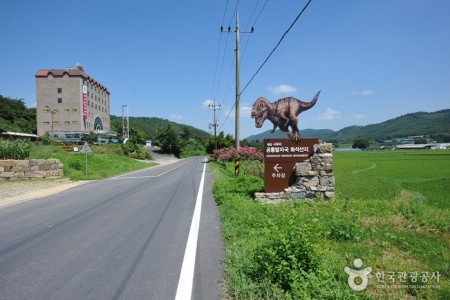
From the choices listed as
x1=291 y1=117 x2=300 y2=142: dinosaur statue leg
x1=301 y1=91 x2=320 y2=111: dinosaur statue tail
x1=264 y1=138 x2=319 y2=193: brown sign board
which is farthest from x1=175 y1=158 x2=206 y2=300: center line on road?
x1=301 y1=91 x2=320 y2=111: dinosaur statue tail

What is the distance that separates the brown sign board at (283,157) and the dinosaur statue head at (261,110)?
172cm

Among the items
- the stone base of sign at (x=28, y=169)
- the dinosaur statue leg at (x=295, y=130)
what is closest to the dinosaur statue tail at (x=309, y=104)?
the dinosaur statue leg at (x=295, y=130)

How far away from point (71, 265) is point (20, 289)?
85 cm

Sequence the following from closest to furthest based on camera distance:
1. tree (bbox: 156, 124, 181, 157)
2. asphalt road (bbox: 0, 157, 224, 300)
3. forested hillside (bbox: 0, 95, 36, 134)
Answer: asphalt road (bbox: 0, 157, 224, 300) → forested hillside (bbox: 0, 95, 36, 134) → tree (bbox: 156, 124, 181, 157)

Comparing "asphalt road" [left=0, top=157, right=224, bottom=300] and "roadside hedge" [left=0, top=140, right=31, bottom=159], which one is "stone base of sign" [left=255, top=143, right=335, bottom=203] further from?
"roadside hedge" [left=0, top=140, right=31, bottom=159]

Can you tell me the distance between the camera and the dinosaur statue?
36.0 feet

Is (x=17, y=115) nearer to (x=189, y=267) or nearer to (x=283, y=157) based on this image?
(x=283, y=157)

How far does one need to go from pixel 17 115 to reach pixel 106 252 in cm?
9642

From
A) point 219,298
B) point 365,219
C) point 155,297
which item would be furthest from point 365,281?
point 365,219

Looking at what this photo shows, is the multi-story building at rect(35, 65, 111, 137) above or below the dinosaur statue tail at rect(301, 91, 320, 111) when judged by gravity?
above

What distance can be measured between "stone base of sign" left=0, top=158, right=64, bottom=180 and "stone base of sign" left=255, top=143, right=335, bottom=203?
53.1 feet

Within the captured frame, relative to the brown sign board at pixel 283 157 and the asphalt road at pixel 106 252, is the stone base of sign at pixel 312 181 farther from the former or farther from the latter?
the asphalt road at pixel 106 252

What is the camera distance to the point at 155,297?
3.69 m

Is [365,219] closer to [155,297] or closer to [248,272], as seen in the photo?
[248,272]
